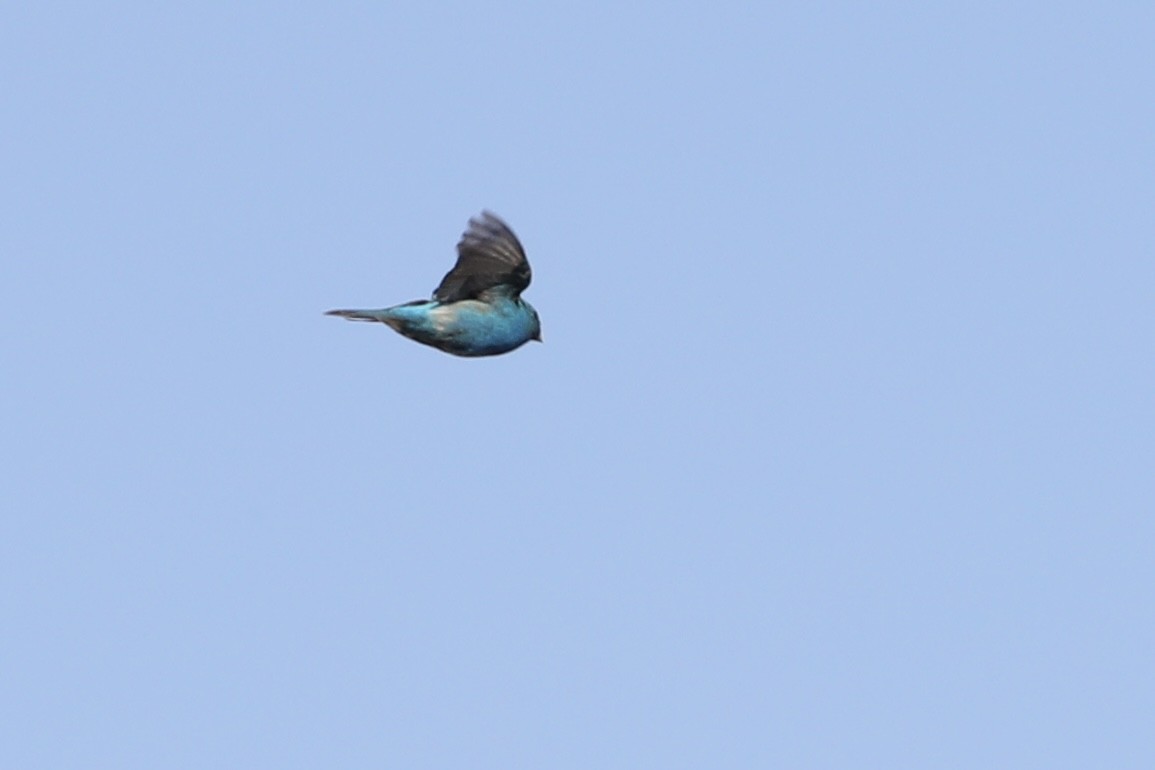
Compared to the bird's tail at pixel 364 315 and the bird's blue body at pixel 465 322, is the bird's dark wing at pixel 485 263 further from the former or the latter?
the bird's tail at pixel 364 315

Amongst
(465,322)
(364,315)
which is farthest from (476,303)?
(364,315)

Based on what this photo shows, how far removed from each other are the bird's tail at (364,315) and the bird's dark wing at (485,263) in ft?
2.67

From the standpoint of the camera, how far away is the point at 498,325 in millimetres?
20062

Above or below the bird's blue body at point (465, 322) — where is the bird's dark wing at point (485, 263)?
above

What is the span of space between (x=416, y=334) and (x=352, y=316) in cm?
81

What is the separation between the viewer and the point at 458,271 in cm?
1997

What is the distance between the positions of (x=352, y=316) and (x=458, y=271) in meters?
1.46

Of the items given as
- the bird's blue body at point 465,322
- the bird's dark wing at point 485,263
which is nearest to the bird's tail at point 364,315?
the bird's blue body at point 465,322

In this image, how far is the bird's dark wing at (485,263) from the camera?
1959cm

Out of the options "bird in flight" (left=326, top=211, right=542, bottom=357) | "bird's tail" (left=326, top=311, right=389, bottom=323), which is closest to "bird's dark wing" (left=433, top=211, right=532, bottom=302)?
"bird in flight" (left=326, top=211, right=542, bottom=357)

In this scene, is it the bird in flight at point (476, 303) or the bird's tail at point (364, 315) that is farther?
the bird in flight at point (476, 303)

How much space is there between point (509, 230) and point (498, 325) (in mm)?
1115

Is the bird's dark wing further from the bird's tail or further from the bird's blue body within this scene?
the bird's tail

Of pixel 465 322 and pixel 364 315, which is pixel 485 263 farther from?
pixel 364 315
